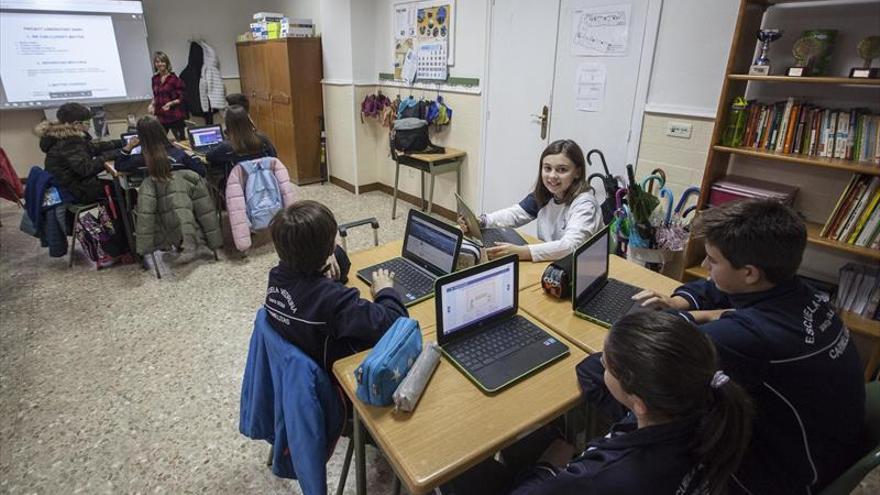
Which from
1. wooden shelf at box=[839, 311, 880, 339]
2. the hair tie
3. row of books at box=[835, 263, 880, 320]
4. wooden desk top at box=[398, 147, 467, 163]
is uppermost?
the hair tie

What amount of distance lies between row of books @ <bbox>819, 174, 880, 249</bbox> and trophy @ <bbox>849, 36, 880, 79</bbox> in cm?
42

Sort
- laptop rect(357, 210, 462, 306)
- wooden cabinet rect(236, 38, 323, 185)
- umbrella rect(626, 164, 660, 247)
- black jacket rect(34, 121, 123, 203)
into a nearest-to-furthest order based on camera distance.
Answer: laptop rect(357, 210, 462, 306) → umbrella rect(626, 164, 660, 247) → black jacket rect(34, 121, 123, 203) → wooden cabinet rect(236, 38, 323, 185)

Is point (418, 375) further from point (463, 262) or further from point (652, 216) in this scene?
point (652, 216)

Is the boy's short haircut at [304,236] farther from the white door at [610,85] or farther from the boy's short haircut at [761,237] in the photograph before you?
the white door at [610,85]

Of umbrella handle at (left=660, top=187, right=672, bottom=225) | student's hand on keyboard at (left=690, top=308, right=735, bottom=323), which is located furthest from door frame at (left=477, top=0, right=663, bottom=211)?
student's hand on keyboard at (left=690, top=308, right=735, bottom=323)

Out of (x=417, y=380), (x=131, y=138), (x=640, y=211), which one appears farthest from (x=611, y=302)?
(x=131, y=138)

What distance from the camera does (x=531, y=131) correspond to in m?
3.58

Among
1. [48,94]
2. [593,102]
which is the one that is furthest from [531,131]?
[48,94]

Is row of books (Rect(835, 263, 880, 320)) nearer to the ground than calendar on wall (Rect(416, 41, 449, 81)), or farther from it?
nearer to the ground

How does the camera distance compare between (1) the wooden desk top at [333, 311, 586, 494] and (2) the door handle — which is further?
(2) the door handle

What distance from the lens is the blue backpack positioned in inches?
132

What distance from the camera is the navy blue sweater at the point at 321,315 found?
1.26 meters

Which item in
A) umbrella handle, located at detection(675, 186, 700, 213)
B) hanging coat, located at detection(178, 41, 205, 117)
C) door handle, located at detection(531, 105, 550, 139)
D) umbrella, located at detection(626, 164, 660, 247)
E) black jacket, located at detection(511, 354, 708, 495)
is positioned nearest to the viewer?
black jacket, located at detection(511, 354, 708, 495)

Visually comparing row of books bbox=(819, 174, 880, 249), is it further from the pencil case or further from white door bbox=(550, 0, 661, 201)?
the pencil case
